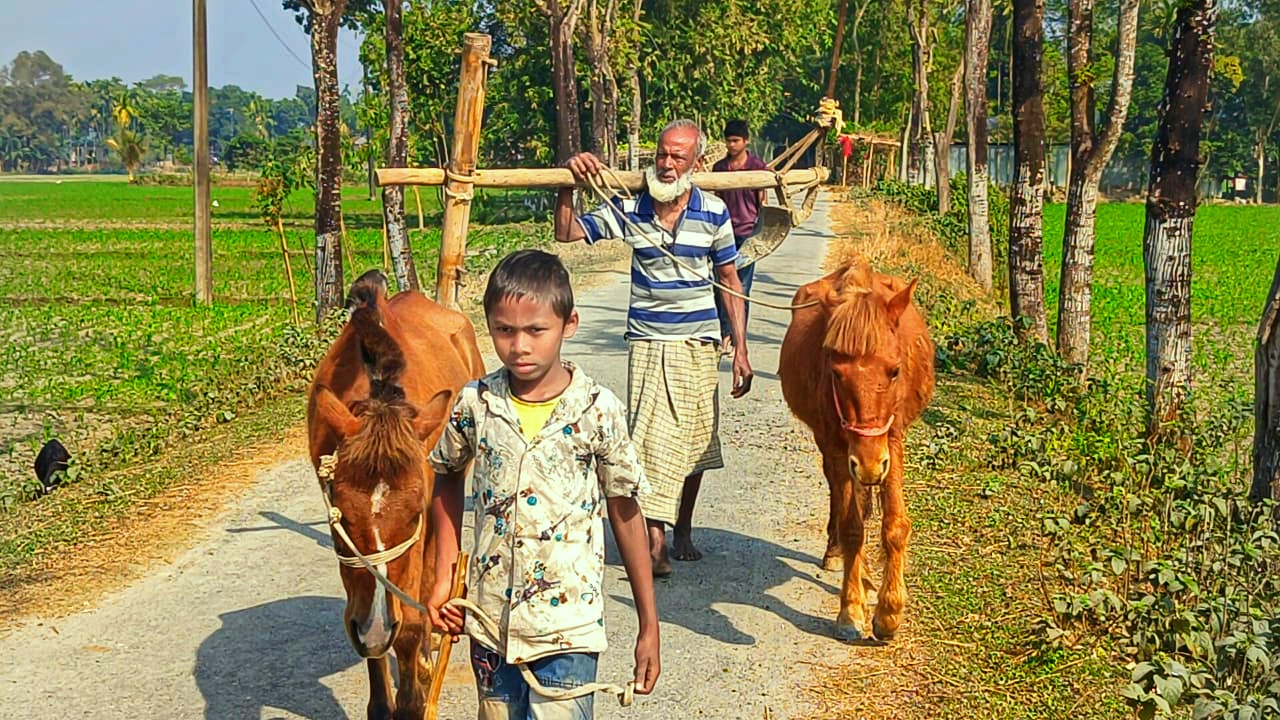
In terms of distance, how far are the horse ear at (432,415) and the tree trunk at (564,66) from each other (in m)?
22.1

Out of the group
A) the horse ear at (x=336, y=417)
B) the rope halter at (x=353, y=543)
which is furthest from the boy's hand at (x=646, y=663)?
the horse ear at (x=336, y=417)

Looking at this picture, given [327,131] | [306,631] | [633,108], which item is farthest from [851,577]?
[633,108]

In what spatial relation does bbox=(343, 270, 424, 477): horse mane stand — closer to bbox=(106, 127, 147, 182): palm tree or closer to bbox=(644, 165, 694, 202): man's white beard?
bbox=(644, 165, 694, 202): man's white beard

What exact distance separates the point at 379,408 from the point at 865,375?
2287mm

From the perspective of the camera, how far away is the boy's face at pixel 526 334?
361 centimetres

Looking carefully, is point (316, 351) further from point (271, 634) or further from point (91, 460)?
point (271, 634)

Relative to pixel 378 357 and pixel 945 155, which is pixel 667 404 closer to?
pixel 378 357

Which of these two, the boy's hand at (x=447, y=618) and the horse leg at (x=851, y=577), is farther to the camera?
the horse leg at (x=851, y=577)

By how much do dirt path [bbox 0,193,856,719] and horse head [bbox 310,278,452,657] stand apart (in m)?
1.20

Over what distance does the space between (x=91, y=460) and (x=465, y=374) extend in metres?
5.08

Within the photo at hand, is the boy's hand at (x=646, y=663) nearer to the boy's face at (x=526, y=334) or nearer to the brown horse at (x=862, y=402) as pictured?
the boy's face at (x=526, y=334)

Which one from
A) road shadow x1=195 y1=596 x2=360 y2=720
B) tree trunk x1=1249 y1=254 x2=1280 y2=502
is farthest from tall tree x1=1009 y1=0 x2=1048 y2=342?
road shadow x1=195 y1=596 x2=360 y2=720

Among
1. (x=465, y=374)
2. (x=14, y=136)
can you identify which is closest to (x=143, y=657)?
(x=465, y=374)

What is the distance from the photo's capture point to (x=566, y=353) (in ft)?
47.3
